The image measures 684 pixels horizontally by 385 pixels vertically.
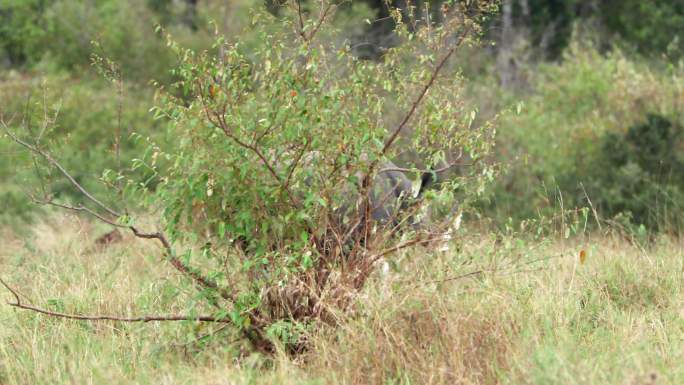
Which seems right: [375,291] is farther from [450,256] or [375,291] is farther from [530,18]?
[530,18]

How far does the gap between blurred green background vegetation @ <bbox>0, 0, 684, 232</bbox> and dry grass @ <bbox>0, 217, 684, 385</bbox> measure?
0.56m

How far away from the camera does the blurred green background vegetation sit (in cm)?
1086

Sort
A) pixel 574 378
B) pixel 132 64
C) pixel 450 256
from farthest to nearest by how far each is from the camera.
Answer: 1. pixel 132 64
2. pixel 450 256
3. pixel 574 378

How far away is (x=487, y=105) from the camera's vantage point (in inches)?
639

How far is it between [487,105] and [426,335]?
1126 centimetres

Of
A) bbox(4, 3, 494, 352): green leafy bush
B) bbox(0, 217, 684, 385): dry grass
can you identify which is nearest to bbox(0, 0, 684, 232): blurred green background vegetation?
bbox(4, 3, 494, 352): green leafy bush

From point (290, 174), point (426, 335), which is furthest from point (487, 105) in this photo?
point (426, 335)

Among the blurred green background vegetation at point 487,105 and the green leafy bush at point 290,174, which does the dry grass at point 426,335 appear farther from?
the blurred green background vegetation at point 487,105

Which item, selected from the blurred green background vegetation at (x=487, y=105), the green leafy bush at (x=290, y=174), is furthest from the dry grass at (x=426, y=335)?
the blurred green background vegetation at (x=487, y=105)

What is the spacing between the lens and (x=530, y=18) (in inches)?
1380

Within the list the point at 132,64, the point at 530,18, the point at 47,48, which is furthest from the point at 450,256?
the point at 530,18

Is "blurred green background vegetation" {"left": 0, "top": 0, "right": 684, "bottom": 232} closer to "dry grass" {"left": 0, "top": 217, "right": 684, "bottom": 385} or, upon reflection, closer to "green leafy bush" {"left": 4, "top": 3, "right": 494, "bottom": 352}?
"green leafy bush" {"left": 4, "top": 3, "right": 494, "bottom": 352}

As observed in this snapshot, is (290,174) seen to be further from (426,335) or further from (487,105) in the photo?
(487,105)

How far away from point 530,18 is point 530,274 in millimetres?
29503
